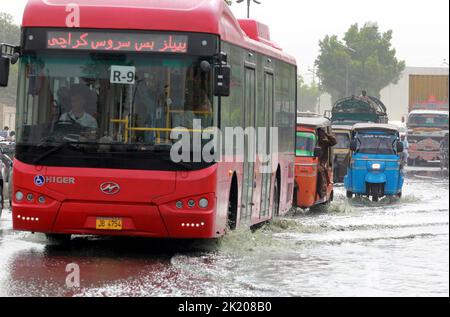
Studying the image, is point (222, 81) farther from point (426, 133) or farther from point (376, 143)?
point (426, 133)

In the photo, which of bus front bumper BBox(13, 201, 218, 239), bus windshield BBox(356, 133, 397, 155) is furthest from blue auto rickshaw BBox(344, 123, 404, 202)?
bus front bumper BBox(13, 201, 218, 239)

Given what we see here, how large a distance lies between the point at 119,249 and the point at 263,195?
4.29 m

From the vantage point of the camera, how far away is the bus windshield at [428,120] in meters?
67.7

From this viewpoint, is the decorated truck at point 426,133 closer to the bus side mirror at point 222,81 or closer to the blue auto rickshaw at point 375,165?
the blue auto rickshaw at point 375,165

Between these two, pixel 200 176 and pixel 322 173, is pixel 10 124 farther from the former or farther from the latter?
pixel 200 176

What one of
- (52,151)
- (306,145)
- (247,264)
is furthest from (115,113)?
(306,145)

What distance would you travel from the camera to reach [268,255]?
57.6 feet

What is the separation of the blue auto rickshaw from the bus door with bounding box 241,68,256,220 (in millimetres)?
16131

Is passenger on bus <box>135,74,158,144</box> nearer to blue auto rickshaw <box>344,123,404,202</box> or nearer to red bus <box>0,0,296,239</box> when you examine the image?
red bus <box>0,0,296,239</box>

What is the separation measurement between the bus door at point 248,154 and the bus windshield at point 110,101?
9.23 ft

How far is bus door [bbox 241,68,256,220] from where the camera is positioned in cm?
1884

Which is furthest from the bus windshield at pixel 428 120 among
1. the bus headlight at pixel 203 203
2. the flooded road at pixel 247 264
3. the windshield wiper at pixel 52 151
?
the windshield wiper at pixel 52 151
